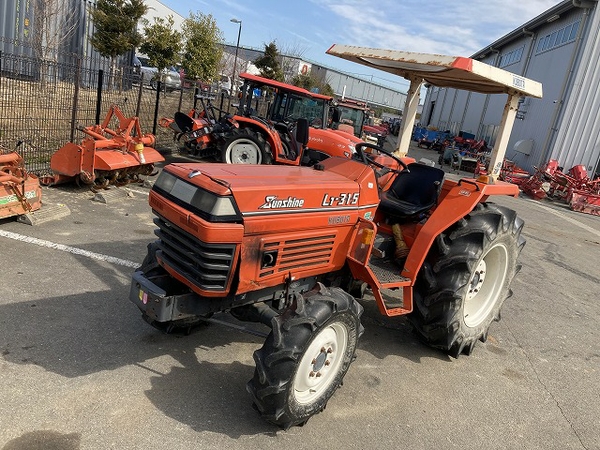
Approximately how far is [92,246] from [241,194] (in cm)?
313

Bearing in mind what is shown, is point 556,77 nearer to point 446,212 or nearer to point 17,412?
point 446,212

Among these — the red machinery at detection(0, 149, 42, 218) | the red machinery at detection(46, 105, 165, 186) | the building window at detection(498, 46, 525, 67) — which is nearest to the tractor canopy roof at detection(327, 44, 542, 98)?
the red machinery at detection(0, 149, 42, 218)

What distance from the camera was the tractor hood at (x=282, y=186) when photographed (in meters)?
2.80

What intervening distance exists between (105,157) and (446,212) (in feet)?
16.8

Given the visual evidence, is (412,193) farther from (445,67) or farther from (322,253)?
(322,253)

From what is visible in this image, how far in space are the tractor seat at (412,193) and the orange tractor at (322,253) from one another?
0.04ft

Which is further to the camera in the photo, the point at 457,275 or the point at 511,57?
the point at 511,57

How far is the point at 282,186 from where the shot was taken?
2.98m

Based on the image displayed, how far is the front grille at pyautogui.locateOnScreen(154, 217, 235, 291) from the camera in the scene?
2721 millimetres

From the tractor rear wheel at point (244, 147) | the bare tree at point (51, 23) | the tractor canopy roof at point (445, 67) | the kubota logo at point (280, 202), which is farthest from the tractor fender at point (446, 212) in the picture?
the bare tree at point (51, 23)

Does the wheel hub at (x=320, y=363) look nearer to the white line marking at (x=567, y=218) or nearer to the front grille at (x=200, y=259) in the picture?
the front grille at (x=200, y=259)

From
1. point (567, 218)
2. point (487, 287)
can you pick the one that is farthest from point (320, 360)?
point (567, 218)

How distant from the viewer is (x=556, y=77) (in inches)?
760

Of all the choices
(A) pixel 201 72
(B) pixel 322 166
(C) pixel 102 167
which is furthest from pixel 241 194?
(A) pixel 201 72
